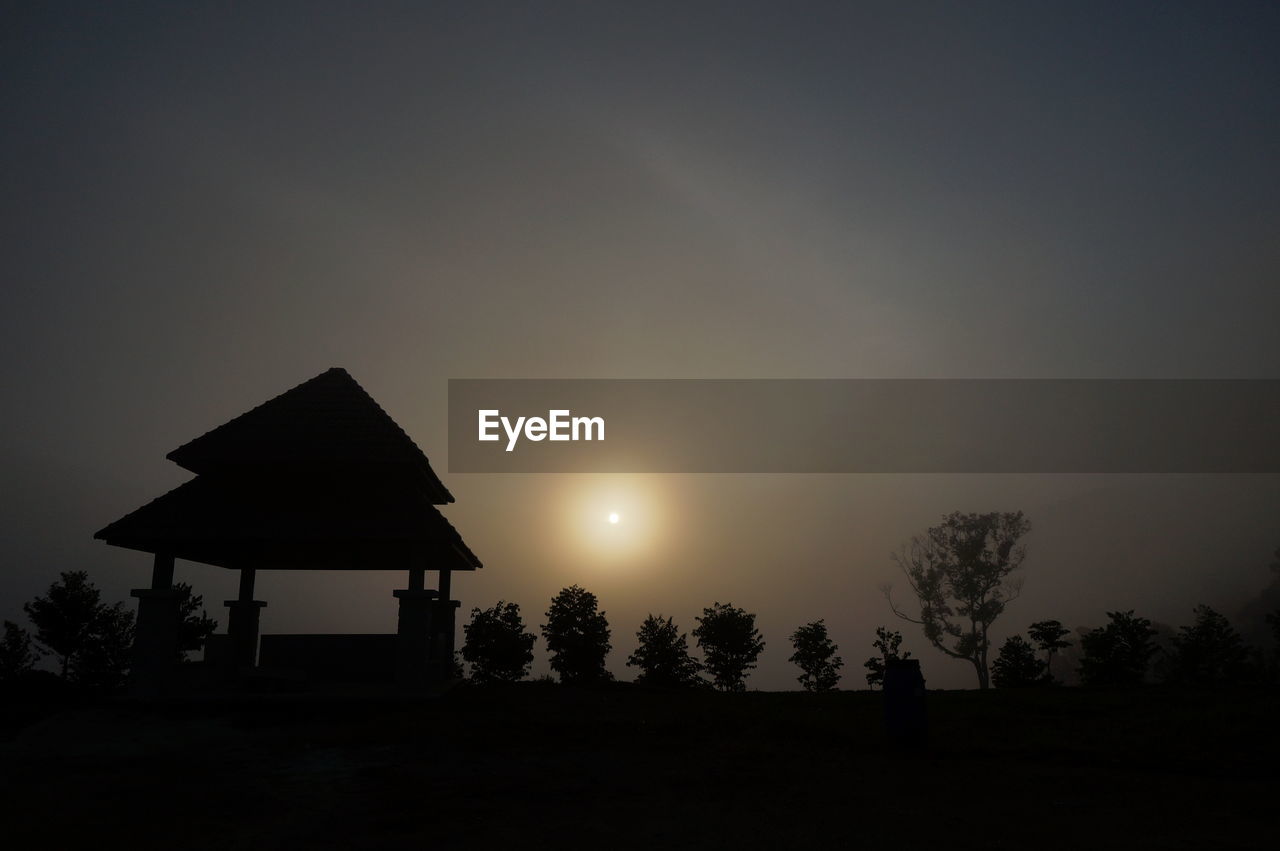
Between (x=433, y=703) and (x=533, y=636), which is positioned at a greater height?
(x=533, y=636)

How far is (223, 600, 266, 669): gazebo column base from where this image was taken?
1984 centimetres

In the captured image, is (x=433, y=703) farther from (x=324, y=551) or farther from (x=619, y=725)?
(x=324, y=551)

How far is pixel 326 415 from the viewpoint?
18031mm

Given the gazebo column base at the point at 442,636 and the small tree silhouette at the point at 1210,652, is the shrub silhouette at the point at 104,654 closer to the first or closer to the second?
the gazebo column base at the point at 442,636

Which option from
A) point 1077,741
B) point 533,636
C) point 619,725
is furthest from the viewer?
point 533,636

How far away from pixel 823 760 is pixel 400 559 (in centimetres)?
1262

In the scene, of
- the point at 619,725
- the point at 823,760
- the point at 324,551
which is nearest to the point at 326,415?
the point at 324,551

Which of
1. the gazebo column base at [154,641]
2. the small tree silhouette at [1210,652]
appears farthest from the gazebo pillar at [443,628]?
the small tree silhouette at [1210,652]

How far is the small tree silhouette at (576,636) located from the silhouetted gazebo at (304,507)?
12615 mm

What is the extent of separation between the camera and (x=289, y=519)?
1611cm

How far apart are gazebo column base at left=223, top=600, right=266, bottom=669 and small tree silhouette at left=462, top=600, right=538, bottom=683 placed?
37.8 feet

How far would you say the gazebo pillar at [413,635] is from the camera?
51.4 feet

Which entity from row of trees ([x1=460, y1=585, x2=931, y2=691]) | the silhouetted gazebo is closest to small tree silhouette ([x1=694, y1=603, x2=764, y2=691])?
row of trees ([x1=460, y1=585, x2=931, y2=691])

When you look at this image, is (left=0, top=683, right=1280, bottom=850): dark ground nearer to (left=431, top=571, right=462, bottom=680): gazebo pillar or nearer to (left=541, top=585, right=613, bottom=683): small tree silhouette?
(left=431, top=571, right=462, bottom=680): gazebo pillar
